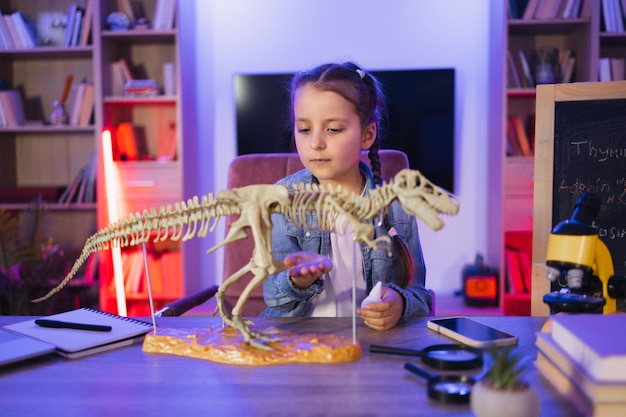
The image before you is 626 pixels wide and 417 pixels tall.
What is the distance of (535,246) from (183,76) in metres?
2.69

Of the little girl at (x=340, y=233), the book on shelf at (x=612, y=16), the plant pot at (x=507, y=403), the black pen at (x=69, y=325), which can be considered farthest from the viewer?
the book on shelf at (x=612, y=16)

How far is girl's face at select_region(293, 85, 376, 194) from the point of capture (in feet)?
4.36

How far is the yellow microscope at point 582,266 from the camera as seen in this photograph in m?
0.93

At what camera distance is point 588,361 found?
750 mm

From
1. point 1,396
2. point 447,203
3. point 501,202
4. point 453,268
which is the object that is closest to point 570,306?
point 447,203

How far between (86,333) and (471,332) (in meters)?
0.76

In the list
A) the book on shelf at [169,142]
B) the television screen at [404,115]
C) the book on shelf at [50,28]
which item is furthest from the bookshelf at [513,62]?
the book on shelf at [50,28]

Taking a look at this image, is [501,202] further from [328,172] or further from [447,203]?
[447,203]

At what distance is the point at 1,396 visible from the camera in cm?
85

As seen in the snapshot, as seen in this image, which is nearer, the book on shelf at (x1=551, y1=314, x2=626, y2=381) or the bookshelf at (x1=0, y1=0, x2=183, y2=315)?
the book on shelf at (x1=551, y1=314, x2=626, y2=381)

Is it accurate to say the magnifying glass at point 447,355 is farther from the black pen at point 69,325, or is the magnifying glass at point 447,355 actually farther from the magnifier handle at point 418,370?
the black pen at point 69,325

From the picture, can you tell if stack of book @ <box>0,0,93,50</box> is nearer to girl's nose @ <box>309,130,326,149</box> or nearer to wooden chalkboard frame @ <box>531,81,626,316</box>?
girl's nose @ <box>309,130,326,149</box>

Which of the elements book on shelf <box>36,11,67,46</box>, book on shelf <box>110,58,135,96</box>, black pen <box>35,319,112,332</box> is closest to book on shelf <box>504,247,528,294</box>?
book on shelf <box>110,58,135,96</box>

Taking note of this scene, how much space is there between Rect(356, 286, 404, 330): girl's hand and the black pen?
52 cm
